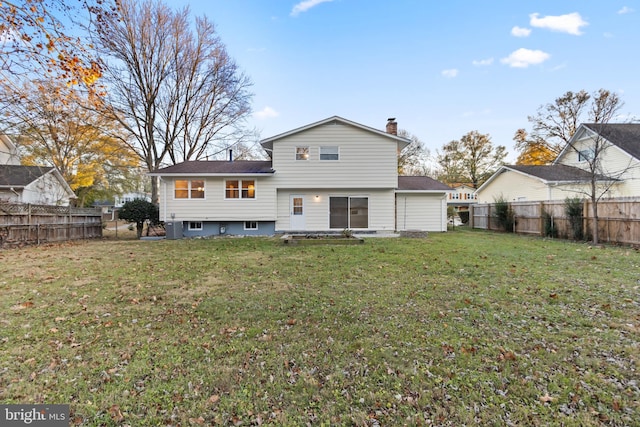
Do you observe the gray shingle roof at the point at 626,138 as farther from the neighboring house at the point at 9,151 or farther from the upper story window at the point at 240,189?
the neighboring house at the point at 9,151

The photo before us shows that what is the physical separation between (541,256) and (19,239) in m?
19.8

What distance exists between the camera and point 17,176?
20.4m

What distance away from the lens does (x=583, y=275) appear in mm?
6652

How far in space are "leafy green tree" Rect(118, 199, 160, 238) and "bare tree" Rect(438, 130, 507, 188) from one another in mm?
38040

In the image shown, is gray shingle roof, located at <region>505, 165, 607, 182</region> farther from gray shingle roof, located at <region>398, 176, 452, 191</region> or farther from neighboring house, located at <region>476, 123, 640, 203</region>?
gray shingle roof, located at <region>398, 176, 452, 191</region>

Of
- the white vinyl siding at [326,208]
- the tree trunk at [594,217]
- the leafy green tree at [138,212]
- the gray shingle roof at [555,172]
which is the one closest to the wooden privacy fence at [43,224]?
the leafy green tree at [138,212]

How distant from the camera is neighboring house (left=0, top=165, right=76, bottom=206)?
1927 cm

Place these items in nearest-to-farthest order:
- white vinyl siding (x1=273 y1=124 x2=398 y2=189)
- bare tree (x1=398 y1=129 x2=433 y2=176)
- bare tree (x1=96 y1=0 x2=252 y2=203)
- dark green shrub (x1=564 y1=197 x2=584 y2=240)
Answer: dark green shrub (x1=564 y1=197 x2=584 y2=240), white vinyl siding (x1=273 y1=124 x2=398 y2=189), bare tree (x1=96 y1=0 x2=252 y2=203), bare tree (x1=398 y1=129 x2=433 y2=176)

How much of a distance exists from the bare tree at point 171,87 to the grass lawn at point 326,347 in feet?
55.3

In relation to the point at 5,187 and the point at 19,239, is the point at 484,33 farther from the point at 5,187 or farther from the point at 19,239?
the point at 5,187

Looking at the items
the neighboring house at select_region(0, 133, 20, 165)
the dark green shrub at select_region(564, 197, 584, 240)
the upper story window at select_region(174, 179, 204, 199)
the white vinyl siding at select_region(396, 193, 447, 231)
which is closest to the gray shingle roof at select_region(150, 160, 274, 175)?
the upper story window at select_region(174, 179, 204, 199)

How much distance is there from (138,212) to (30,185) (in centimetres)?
1171

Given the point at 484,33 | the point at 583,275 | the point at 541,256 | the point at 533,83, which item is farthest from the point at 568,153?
the point at 583,275

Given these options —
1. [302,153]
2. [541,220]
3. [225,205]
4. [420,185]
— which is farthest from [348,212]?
[541,220]
